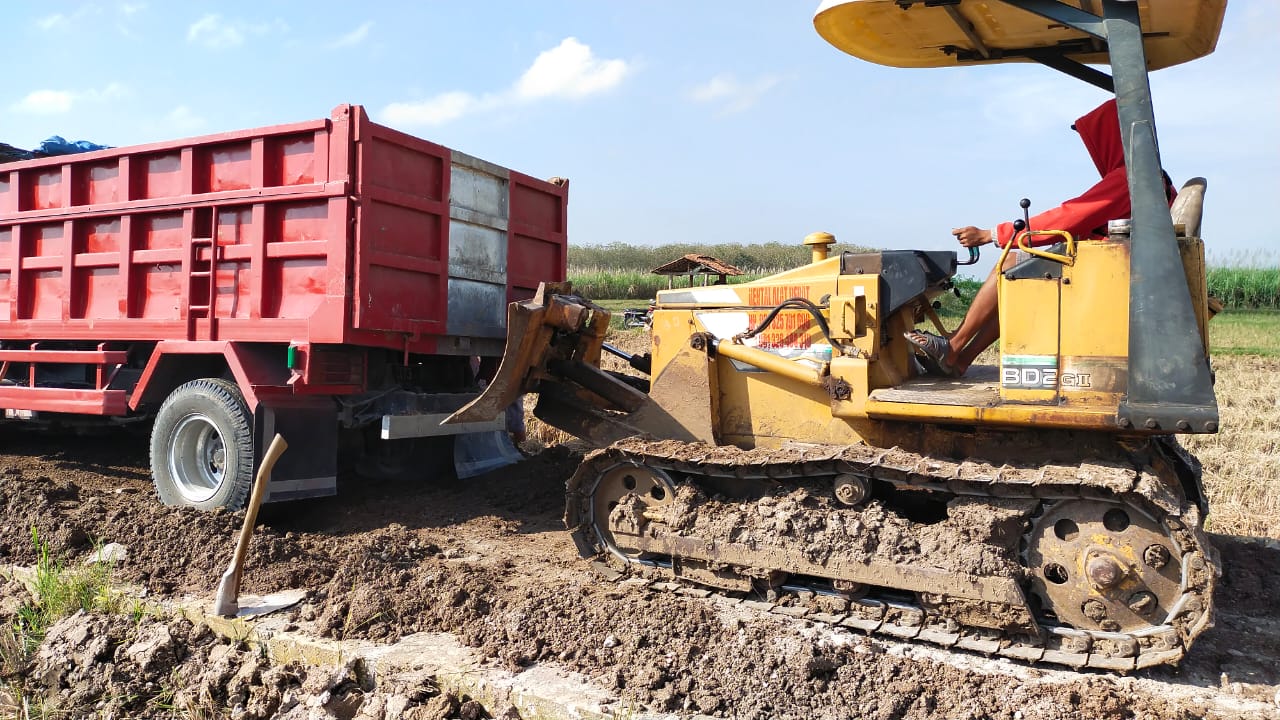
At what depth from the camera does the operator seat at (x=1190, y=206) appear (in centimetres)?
455

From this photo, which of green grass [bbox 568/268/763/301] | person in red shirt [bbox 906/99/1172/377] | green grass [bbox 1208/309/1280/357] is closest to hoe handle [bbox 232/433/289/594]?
person in red shirt [bbox 906/99/1172/377]

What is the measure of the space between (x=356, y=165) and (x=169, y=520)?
2.77 m

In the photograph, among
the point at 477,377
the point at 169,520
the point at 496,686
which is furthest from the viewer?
the point at 477,377

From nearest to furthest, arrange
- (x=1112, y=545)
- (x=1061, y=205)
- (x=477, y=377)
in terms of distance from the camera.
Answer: (x=1112, y=545), (x=1061, y=205), (x=477, y=377)

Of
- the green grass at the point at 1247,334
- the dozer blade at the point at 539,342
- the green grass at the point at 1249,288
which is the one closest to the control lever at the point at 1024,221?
the dozer blade at the point at 539,342

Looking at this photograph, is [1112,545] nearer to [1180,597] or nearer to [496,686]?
[1180,597]

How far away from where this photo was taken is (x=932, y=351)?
227 inches

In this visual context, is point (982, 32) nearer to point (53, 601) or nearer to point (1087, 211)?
point (1087, 211)

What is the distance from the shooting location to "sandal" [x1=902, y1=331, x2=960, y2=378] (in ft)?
18.4

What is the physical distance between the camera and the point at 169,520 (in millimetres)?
6215

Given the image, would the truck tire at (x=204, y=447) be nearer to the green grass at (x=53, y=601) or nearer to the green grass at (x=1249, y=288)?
the green grass at (x=53, y=601)

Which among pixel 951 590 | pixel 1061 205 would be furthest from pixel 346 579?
pixel 1061 205

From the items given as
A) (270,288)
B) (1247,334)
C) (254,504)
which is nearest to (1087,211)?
(254,504)

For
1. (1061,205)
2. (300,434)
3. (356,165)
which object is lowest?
(300,434)
